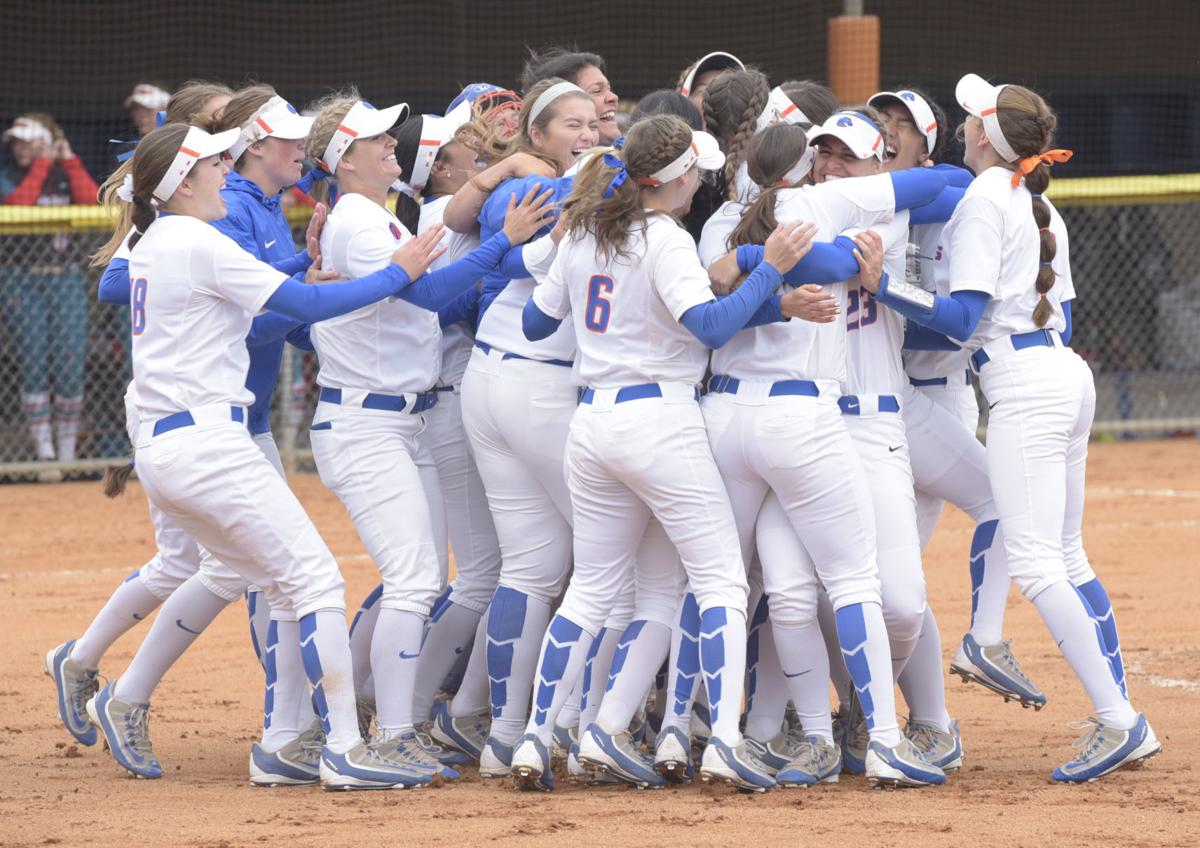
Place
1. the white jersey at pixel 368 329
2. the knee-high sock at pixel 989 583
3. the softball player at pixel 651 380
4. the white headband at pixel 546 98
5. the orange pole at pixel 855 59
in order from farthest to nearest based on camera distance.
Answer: the orange pole at pixel 855 59
the knee-high sock at pixel 989 583
the white headband at pixel 546 98
the white jersey at pixel 368 329
the softball player at pixel 651 380

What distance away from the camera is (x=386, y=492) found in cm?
487

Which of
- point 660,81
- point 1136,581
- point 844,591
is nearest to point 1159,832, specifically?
point 844,591

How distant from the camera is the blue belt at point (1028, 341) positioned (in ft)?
15.9

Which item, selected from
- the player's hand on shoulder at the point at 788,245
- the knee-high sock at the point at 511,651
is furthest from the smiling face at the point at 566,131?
the knee-high sock at the point at 511,651

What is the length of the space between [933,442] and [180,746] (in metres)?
2.54

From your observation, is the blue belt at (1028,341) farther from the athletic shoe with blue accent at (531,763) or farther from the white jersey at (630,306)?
the athletic shoe with blue accent at (531,763)

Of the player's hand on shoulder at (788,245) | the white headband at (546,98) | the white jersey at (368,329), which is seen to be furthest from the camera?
the white headband at (546,98)

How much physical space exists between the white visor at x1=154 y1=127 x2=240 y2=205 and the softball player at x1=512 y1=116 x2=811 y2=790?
3.06 feet

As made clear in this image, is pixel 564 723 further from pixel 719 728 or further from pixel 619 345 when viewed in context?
pixel 619 345

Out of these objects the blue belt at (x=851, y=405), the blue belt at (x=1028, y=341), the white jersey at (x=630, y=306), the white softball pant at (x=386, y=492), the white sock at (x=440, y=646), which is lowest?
the white sock at (x=440, y=646)

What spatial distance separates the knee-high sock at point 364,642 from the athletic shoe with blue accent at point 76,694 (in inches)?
34.1

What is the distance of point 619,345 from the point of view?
4.51 meters

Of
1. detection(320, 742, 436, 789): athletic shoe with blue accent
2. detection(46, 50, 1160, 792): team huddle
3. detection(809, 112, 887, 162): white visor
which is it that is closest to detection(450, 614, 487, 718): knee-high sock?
detection(46, 50, 1160, 792): team huddle

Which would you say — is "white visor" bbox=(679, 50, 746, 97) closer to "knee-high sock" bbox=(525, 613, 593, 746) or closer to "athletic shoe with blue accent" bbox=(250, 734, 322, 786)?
"knee-high sock" bbox=(525, 613, 593, 746)
